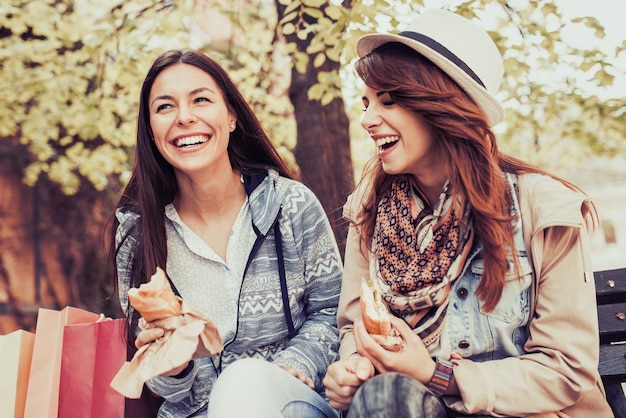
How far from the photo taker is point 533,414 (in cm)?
201

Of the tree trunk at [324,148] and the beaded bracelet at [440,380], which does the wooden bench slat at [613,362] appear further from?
the tree trunk at [324,148]

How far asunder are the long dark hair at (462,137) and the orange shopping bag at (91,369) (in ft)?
4.57

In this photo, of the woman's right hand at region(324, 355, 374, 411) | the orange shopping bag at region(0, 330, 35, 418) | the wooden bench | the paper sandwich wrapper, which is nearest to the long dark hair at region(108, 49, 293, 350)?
the orange shopping bag at region(0, 330, 35, 418)

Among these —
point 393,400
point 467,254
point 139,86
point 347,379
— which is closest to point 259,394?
point 347,379

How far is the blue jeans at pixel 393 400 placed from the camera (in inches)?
65.6

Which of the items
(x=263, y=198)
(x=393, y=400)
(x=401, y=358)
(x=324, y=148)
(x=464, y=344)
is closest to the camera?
(x=393, y=400)

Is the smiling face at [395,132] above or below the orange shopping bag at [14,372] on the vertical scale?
above

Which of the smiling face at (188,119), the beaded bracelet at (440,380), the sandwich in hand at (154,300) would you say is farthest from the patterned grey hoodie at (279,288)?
the beaded bracelet at (440,380)

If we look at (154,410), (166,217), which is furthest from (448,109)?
(154,410)

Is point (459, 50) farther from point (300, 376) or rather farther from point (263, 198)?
point (300, 376)

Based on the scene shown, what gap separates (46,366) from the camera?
2529 millimetres

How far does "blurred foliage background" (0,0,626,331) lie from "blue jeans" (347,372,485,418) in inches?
73.2

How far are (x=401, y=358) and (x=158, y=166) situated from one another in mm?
1396

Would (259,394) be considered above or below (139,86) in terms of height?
below
